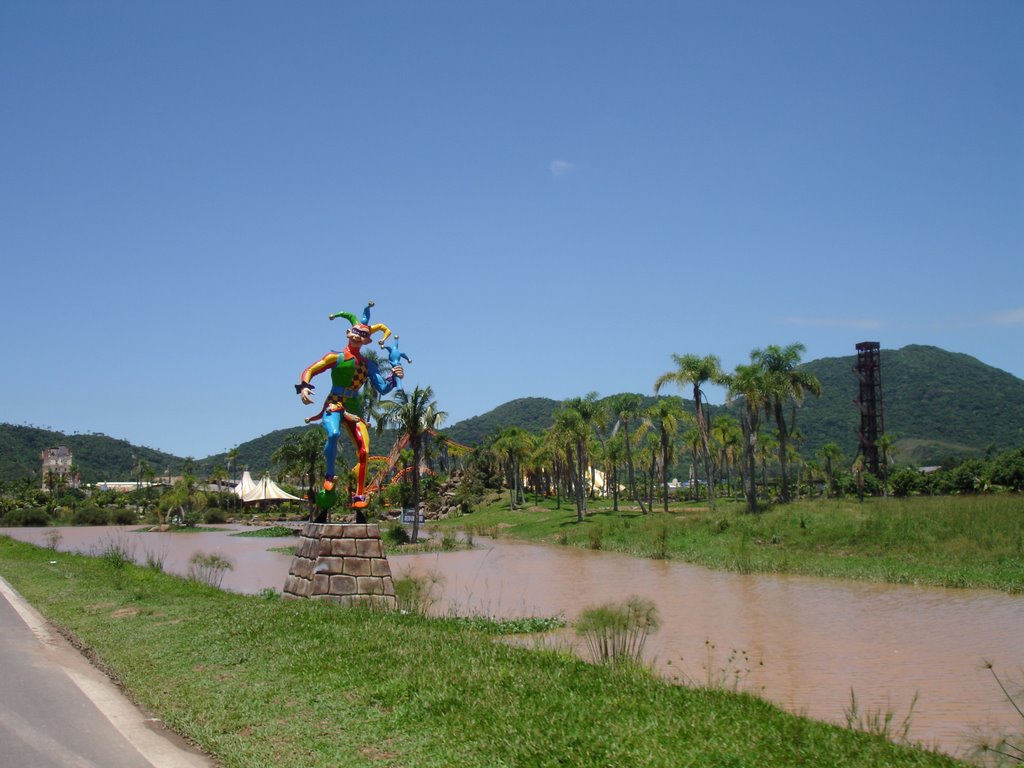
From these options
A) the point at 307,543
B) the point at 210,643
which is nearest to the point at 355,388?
the point at 307,543

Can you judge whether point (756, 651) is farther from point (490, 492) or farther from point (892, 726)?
point (490, 492)

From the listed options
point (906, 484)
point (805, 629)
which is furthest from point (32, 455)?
point (805, 629)

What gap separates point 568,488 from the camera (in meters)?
89.4

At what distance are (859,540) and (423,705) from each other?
95.5ft

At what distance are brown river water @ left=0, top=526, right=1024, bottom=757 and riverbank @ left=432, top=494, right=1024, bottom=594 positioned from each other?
1.52 m

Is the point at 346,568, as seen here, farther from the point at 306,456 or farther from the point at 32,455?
the point at 32,455

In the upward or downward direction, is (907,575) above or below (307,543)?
below

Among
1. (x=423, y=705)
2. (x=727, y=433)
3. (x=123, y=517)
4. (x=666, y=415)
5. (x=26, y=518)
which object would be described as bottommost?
(x=123, y=517)

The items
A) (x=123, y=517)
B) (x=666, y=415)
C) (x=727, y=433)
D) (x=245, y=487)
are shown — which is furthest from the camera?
(x=245, y=487)

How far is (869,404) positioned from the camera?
81562 mm

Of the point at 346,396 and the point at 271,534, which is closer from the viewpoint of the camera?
the point at 346,396

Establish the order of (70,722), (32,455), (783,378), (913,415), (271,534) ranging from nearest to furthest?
(70,722) → (783,378) → (271,534) → (913,415) → (32,455)

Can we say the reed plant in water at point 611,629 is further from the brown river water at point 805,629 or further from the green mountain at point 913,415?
the green mountain at point 913,415

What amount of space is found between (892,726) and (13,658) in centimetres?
1028
